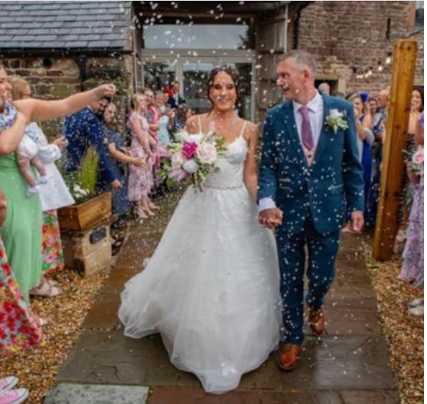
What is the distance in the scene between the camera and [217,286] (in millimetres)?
3451

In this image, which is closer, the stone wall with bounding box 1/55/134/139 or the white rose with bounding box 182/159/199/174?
the white rose with bounding box 182/159/199/174

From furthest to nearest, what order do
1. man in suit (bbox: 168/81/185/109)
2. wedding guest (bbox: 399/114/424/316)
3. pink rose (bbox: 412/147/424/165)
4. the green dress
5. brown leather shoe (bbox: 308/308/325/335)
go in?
man in suit (bbox: 168/81/185/109) → wedding guest (bbox: 399/114/424/316) → pink rose (bbox: 412/147/424/165) → brown leather shoe (bbox: 308/308/325/335) → the green dress

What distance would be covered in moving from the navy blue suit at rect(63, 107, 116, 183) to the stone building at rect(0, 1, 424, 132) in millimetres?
3752

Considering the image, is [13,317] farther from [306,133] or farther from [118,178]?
[118,178]

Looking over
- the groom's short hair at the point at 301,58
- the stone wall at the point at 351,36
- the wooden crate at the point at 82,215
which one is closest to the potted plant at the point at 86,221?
the wooden crate at the point at 82,215

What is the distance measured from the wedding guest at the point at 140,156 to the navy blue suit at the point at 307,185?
4.26 meters

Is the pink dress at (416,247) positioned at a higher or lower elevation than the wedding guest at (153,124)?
lower

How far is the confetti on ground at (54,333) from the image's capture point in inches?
137

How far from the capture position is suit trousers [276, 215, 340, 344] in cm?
337

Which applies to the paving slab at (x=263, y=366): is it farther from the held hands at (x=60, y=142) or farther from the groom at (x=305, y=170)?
the held hands at (x=60, y=142)

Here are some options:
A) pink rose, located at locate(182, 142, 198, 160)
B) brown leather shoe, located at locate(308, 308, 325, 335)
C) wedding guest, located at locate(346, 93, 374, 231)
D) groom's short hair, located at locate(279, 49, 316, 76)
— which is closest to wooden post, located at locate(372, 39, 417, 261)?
wedding guest, located at locate(346, 93, 374, 231)

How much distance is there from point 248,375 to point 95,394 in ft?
3.40

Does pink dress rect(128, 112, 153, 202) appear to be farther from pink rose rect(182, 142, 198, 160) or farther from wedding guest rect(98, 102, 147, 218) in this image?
pink rose rect(182, 142, 198, 160)

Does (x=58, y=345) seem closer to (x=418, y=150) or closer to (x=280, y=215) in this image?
(x=280, y=215)
